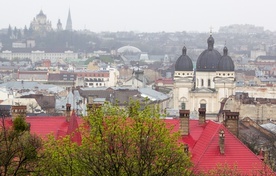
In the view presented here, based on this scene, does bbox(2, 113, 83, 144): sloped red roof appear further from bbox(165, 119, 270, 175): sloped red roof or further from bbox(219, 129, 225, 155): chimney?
bbox(219, 129, 225, 155): chimney

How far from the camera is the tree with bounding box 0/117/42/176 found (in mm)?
23500

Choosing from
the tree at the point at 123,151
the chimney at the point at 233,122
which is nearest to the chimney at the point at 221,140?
the chimney at the point at 233,122

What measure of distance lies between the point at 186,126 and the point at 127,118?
9.41 meters

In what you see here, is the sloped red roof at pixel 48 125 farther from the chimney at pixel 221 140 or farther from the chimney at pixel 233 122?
the chimney at pixel 221 140

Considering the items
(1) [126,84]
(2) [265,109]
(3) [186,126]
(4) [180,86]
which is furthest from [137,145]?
(1) [126,84]

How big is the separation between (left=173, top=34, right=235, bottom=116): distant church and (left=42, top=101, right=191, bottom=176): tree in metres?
56.1

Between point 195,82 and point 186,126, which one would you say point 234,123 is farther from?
point 195,82

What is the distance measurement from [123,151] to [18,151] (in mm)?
2743

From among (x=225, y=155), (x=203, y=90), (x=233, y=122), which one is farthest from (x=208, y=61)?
(x=225, y=155)

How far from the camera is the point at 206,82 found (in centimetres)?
8400

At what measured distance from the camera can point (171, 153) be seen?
2386 cm

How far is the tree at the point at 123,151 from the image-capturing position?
23.7 meters

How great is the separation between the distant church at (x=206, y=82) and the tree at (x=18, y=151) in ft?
185

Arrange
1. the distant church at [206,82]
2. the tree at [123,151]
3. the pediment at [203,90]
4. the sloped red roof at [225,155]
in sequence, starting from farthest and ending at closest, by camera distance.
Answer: the pediment at [203,90]
the distant church at [206,82]
the sloped red roof at [225,155]
the tree at [123,151]
